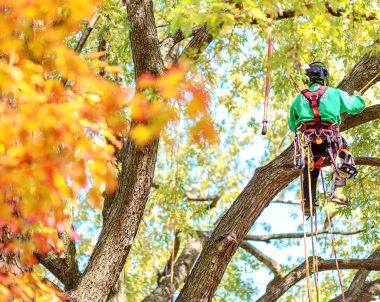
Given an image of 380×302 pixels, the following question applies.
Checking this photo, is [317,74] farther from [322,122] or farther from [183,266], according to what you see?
[183,266]

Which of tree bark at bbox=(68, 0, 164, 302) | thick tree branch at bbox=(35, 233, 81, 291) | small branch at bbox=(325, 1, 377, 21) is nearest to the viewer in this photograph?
small branch at bbox=(325, 1, 377, 21)

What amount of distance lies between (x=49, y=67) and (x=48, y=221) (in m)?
0.89

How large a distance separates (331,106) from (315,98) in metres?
0.13

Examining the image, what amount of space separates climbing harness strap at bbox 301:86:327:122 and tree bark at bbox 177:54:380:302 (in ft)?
1.30

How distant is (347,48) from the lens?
A: 6.64m

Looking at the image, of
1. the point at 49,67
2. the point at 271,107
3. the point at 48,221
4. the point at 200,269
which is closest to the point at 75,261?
the point at 200,269

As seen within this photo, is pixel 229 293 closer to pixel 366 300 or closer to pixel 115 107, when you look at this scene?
pixel 366 300

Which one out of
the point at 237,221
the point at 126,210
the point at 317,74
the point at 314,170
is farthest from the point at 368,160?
the point at 126,210

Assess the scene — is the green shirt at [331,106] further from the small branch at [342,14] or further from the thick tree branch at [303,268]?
the thick tree branch at [303,268]

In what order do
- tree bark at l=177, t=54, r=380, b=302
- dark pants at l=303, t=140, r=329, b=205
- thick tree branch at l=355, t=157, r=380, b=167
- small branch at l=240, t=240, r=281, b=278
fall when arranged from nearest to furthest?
1. tree bark at l=177, t=54, r=380, b=302
2. dark pants at l=303, t=140, r=329, b=205
3. thick tree branch at l=355, t=157, r=380, b=167
4. small branch at l=240, t=240, r=281, b=278

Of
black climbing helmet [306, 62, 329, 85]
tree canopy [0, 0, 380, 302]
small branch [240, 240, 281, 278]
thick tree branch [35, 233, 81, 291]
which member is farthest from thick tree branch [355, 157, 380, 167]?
small branch [240, 240, 281, 278]

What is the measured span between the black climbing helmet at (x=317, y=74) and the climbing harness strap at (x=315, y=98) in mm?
126

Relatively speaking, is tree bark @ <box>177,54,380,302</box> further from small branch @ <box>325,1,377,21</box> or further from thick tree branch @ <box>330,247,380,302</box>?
thick tree branch @ <box>330,247,380,302</box>

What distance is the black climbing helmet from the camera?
5.56 metres
